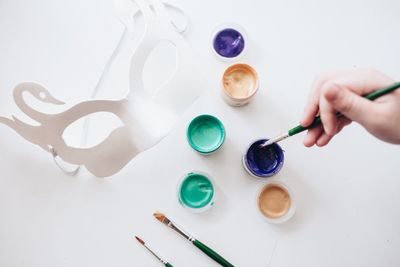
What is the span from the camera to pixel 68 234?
3.04ft

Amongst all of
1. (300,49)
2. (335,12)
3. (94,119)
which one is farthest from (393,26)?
(94,119)

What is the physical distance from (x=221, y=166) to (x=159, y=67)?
338mm

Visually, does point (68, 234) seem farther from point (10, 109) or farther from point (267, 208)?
point (267, 208)

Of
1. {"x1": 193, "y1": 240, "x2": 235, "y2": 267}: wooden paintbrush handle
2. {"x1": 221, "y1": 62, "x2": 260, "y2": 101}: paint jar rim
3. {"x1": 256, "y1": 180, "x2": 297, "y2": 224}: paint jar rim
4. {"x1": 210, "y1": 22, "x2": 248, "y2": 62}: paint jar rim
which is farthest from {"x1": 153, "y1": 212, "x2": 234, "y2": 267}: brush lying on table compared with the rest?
{"x1": 210, "y1": 22, "x2": 248, "y2": 62}: paint jar rim

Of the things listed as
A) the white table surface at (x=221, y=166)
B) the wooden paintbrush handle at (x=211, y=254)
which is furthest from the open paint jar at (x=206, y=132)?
the wooden paintbrush handle at (x=211, y=254)

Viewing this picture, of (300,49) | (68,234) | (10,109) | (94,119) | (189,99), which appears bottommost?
(68,234)

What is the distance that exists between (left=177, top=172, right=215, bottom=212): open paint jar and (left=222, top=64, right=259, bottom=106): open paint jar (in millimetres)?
230

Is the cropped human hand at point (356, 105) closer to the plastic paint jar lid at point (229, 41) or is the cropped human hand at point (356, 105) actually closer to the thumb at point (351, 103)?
the thumb at point (351, 103)

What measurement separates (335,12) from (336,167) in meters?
0.46

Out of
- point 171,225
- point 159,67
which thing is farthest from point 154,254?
point 159,67

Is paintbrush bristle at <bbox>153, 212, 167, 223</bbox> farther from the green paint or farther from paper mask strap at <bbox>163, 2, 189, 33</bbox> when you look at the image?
paper mask strap at <bbox>163, 2, 189, 33</bbox>

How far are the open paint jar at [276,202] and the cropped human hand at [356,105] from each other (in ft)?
0.67

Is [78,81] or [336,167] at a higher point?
[336,167]

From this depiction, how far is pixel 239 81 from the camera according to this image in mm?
963
